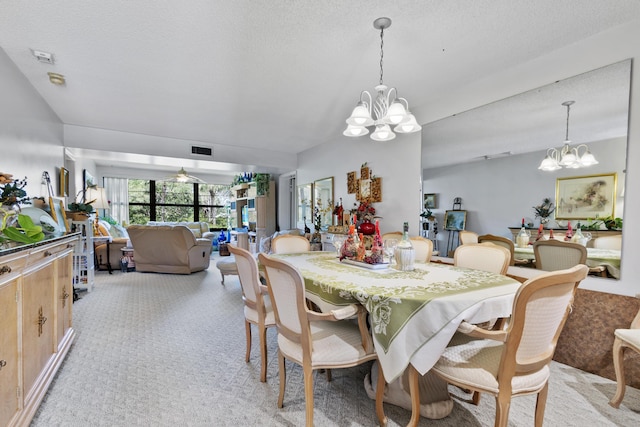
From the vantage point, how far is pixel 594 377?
2018 millimetres

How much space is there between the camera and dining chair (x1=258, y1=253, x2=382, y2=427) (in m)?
1.41

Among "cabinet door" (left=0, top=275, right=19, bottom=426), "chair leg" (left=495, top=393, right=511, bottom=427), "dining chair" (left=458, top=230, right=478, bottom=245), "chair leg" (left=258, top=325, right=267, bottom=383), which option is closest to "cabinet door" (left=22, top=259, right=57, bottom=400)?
"cabinet door" (left=0, top=275, right=19, bottom=426)

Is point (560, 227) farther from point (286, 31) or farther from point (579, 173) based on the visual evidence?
point (286, 31)

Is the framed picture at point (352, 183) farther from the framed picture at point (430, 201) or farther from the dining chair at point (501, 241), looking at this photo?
the dining chair at point (501, 241)

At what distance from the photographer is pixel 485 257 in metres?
2.23

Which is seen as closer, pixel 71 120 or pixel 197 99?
pixel 197 99

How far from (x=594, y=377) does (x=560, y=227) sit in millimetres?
1097

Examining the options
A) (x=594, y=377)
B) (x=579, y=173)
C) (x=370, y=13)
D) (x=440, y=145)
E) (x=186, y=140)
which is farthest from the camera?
(x=186, y=140)

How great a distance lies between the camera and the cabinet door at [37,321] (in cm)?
149

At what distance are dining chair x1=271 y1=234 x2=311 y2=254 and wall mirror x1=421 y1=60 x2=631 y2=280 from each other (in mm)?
1576

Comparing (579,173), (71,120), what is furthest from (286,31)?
(71,120)

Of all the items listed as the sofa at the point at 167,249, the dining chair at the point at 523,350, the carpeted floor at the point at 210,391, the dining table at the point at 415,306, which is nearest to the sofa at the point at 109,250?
the sofa at the point at 167,249

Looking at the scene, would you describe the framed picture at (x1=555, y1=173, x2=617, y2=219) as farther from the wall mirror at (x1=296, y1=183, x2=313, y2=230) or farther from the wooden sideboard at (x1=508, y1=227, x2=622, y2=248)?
the wall mirror at (x1=296, y1=183, x2=313, y2=230)

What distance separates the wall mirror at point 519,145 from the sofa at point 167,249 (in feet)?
14.0
